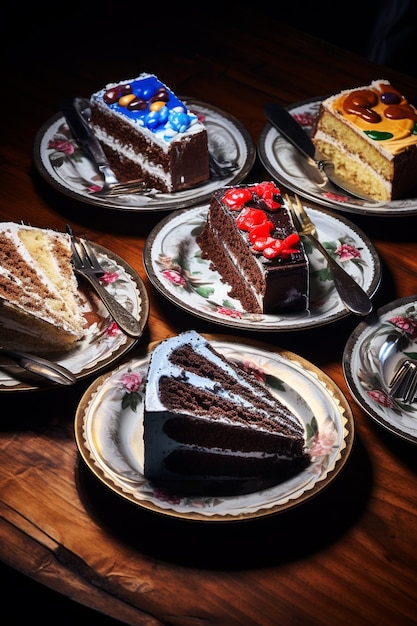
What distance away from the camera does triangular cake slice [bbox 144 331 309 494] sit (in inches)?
71.7

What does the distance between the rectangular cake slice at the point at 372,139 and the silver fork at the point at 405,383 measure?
2.55 ft

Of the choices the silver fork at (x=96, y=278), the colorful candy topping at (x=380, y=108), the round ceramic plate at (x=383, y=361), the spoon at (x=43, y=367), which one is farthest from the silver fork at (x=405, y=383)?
the colorful candy topping at (x=380, y=108)

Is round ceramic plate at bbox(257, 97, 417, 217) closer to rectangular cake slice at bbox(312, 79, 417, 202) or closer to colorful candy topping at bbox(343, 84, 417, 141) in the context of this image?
rectangular cake slice at bbox(312, 79, 417, 202)

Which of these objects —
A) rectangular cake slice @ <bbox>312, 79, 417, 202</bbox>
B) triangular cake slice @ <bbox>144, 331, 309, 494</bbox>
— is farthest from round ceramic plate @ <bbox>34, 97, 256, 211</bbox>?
triangular cake slice @ <bbox>144, 331, 309, 494</bbox>

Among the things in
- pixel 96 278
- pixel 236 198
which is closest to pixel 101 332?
pixel 96 278

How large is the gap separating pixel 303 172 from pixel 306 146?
0.40 ft

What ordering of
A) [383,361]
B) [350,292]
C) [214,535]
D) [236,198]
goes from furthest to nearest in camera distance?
[236,198] → [350,292] → [383,361] → [214,535]

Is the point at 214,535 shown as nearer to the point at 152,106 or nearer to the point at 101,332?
the point at 101,332

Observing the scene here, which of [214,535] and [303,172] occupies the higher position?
[303,172]

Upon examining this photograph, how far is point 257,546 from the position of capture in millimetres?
1798

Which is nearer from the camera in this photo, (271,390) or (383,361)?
(271,390)

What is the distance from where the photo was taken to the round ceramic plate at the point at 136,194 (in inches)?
104

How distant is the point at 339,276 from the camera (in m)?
2.33

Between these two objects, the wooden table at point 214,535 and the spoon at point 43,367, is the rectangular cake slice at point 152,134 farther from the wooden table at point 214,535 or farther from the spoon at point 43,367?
the spoon at point 43,367
